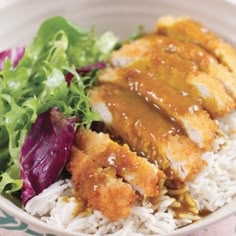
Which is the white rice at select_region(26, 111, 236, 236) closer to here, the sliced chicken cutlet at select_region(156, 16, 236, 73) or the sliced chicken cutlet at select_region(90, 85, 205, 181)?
the sliced chicken cutlet at select_region(90, 85, 205, 181)

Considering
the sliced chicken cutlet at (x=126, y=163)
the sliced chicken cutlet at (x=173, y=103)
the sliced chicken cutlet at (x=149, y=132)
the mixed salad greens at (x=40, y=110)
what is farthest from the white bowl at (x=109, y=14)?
the sliced chicken cutlet at (x=126, y=163)

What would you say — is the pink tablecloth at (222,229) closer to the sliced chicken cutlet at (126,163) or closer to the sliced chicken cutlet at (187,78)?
the sliced chicken cutlet at (126,163)

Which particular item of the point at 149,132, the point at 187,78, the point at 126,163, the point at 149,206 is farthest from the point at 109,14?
the point at 149,206

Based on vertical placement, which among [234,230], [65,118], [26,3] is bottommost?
[234,230]

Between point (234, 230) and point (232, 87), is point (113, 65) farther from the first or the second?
point (234, 230)

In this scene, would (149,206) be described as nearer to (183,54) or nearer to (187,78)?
(187,78)

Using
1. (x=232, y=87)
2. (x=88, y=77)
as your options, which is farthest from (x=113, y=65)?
(x=232, y=87)
